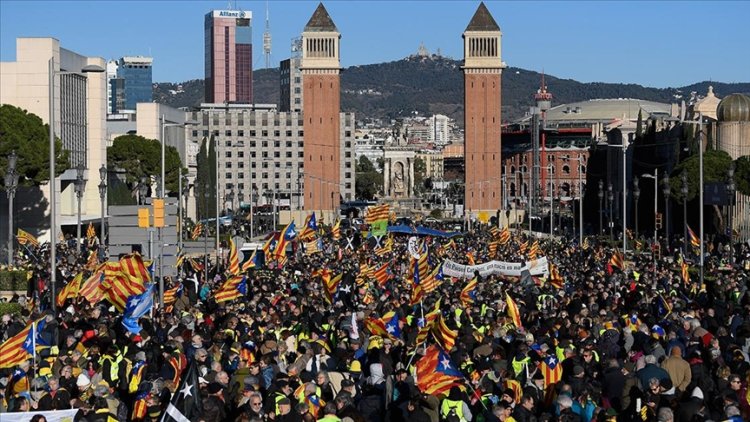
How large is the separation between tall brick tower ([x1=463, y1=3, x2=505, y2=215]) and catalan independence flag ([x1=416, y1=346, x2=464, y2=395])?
428 ft

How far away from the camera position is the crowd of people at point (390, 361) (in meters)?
16.6

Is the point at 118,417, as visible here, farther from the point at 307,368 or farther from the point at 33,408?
the point at 307,368

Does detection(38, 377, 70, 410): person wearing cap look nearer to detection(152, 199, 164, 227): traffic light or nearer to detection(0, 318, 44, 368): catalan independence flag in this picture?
detection(0, 318, 44, 368): catalan independence flag

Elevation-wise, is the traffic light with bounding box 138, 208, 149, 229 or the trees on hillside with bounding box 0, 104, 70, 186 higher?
the trees on hillside with bounding box 0, 104, 70, 186

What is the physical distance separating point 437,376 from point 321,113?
133 m

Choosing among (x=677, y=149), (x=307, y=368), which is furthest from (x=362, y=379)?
(x=677, y=149)

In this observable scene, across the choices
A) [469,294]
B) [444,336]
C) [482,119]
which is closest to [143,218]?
[469,294]

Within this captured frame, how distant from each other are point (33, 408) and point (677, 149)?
82140 mm

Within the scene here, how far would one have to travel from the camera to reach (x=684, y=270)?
39.3 m

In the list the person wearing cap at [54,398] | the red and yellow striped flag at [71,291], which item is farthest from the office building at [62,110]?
the person wearing cap at [54,398]

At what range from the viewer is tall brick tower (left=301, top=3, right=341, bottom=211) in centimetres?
15000

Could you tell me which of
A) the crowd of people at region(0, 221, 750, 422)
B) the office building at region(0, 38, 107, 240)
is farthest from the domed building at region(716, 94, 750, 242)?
the crowd of people at region(0, 221, 750, 422)

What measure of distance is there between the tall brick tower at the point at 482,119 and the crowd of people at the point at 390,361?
116298mm

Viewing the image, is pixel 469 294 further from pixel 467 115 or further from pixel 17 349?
pixel 467 115
